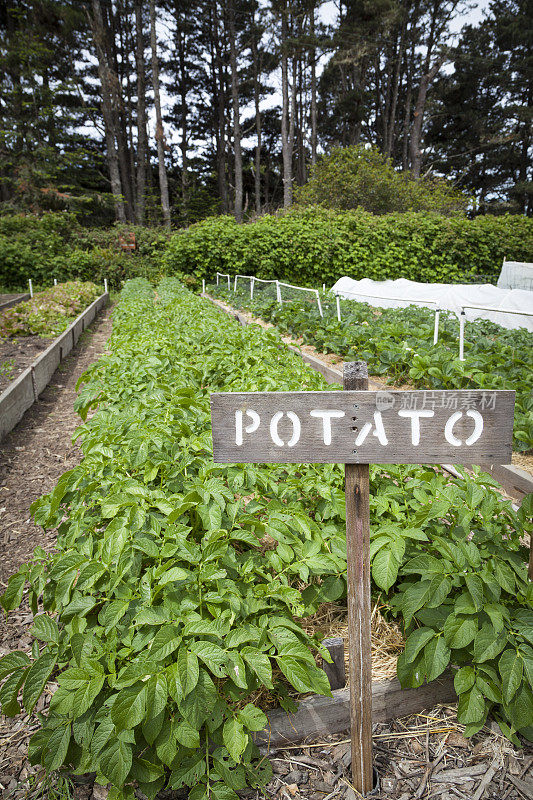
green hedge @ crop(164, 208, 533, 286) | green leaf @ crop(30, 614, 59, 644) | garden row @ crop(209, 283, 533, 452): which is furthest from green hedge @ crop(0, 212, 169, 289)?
green leaf @ crop(30, 614, 59, 644)

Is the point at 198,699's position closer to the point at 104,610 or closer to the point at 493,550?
the point at 104,610

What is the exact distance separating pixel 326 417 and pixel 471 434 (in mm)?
428

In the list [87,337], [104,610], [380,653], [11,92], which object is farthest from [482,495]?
[11,92]

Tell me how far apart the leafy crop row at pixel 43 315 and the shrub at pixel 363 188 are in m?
15.9

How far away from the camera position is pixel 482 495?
1917mm

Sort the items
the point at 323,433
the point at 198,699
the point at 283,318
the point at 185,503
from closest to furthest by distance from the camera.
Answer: the point at 198,699
the point at 323,433
the point at 185,503
the point at 283,318

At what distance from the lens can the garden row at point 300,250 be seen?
18219 mm

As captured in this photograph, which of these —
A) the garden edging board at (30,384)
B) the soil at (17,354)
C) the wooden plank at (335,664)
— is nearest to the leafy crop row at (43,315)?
the soil at (17,354)

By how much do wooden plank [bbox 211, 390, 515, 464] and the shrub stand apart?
24.5 metres

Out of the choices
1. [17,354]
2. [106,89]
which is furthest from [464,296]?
[106,89]

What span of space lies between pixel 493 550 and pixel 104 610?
143 cm

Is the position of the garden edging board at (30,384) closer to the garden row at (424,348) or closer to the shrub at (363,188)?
the garden row at (424,348)

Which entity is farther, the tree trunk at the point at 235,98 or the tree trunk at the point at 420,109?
the tree trunk at the point at 235,98

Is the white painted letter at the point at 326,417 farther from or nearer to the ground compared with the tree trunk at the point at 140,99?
nearer to the ground
